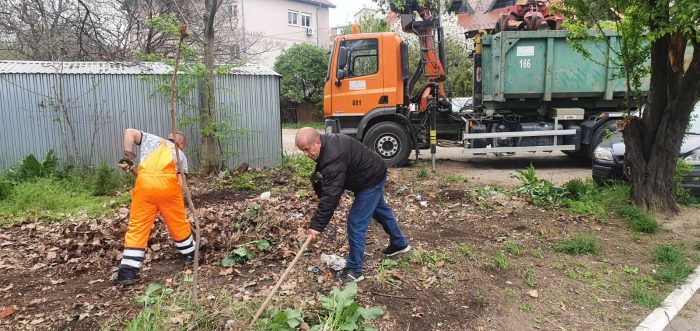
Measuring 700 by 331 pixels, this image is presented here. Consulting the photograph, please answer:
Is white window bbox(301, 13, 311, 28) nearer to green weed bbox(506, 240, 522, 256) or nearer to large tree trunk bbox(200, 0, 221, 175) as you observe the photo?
large tree trunk bbox(200, 0, 221, 175)

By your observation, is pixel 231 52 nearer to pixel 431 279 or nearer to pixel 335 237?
pixel 335 237

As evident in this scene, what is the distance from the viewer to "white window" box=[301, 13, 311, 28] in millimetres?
32375

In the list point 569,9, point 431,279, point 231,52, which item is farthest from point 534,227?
point 231,52

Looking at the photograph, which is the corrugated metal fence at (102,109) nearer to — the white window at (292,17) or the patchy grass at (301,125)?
the patchy grass at (301,125)

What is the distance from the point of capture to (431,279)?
13.5ft

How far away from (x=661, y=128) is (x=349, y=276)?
14.6 feet

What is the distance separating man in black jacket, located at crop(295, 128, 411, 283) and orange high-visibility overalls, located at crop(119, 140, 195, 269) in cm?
122

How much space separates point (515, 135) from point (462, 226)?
4968 mm

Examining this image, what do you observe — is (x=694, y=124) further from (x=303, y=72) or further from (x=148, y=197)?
(x=303, y=72)

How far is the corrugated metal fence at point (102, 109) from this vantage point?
841cm

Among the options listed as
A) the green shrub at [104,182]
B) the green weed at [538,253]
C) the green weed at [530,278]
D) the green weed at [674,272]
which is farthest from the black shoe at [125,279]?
the green weed at [674,272]

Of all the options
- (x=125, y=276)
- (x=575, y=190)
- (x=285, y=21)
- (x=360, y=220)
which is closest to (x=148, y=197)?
(x=125, y=276)

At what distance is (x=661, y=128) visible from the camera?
19.1 feet

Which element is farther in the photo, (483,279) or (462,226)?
(462,226)
